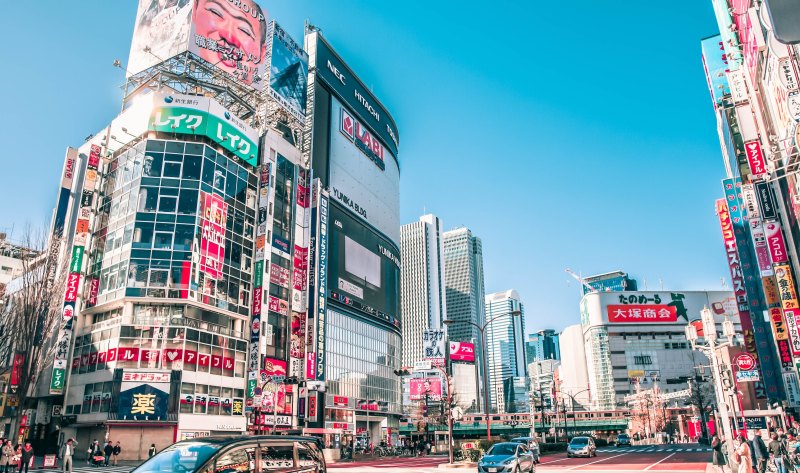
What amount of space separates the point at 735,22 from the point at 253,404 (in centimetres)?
5135

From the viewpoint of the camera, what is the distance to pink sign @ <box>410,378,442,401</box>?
99.2 metres

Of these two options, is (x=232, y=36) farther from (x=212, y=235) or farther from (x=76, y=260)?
(x=76, y=260)

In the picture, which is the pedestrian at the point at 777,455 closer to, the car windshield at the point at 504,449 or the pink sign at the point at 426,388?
the car windshield at the point at 504,449

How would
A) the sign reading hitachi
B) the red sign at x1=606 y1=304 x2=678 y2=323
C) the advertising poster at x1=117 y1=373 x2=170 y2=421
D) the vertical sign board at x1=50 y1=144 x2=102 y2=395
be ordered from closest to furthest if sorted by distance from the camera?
the advertising poster at x1=117 y1=373 x2=170 y2=421 < the vertical sign board at x1=50 y1=144 x2=102 y2=395 < the sign reading hitachi < the red sign at x1=606 y1=304 x2=678 y2=323

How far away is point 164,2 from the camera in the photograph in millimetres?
58312

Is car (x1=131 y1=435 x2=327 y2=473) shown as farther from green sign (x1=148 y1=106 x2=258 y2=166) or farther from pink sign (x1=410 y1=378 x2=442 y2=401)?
pink sign (x1=410 y1=378 x2=442 y2=401)

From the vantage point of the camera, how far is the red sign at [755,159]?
41.9 metres

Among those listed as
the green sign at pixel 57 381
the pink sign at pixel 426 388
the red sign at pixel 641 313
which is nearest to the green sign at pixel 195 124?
the green sign at pixel 57 381

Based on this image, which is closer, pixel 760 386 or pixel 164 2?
pixel 164 2

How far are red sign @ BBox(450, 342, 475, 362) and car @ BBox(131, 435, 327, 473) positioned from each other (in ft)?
312

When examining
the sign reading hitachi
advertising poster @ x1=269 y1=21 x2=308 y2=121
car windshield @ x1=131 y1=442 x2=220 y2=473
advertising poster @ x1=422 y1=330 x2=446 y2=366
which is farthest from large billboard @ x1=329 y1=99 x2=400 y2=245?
car windshield @ x1=131 y1=442 x2=220 y2=473

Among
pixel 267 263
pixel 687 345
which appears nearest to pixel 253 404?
pixel 267 263

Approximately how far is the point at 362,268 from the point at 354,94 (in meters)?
29.3

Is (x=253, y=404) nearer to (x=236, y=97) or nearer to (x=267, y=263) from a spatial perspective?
(x=267, y=263)
